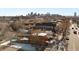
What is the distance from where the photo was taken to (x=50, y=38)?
4.27 feet

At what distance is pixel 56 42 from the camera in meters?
1.30

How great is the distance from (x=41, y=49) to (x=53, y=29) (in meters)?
0.24

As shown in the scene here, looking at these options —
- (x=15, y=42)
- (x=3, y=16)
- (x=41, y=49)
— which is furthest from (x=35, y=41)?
(x=3, y=16)

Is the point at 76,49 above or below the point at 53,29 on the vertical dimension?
below

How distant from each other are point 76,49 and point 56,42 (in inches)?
8.4
